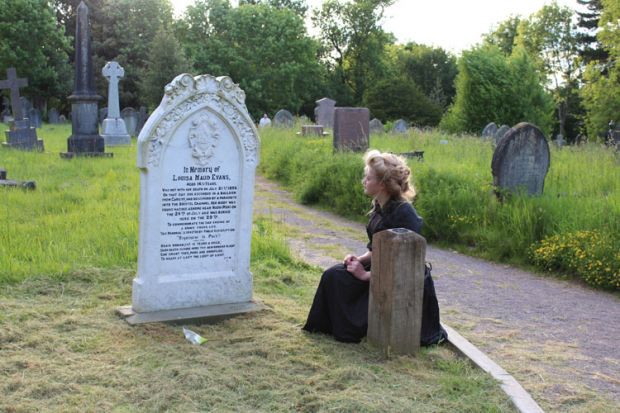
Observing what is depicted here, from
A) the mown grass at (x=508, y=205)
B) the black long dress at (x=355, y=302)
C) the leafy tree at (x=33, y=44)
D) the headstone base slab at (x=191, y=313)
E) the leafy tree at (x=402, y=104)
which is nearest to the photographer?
the black long dress at (x=355, y=302)

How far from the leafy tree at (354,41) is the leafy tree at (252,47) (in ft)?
28.2

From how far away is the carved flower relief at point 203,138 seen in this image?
18.0 ft

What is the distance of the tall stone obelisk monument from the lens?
1694cm

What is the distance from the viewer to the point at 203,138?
553cm

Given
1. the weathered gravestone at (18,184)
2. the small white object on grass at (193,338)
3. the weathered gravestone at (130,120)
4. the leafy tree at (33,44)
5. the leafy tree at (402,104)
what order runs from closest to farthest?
the small white object on grass at (193,338) → the weathered gravestone at (18,184) → the weathered gravestone at (130,120) → the leafy tree at (33,44) → the leafy tree at (402,104)

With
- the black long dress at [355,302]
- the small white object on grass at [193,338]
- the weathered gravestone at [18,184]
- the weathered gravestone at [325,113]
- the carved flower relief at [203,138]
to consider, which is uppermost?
the weathered gravestone at [325,113]

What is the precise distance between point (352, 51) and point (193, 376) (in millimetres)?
56598

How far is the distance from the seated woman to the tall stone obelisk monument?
12.9 meters

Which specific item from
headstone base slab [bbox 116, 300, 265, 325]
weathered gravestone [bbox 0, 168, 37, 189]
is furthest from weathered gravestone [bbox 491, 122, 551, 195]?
weathered gravestone [bbox 0, 168, 37, 189]

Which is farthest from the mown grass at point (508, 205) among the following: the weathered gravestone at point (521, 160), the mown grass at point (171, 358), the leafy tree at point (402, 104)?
the leafy tree at point (402, 104)

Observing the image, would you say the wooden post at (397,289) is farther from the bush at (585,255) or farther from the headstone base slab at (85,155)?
the headstone base slab at (85,155)

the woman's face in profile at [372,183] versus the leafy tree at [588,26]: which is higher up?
the leafy tree at [588,26]

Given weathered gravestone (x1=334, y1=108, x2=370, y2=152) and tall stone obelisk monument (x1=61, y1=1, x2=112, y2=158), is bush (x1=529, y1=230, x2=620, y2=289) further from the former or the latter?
tall stone obelisk monument (x1=61, y1=1, x2=112, y2=158)

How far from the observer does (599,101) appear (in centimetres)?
3747
